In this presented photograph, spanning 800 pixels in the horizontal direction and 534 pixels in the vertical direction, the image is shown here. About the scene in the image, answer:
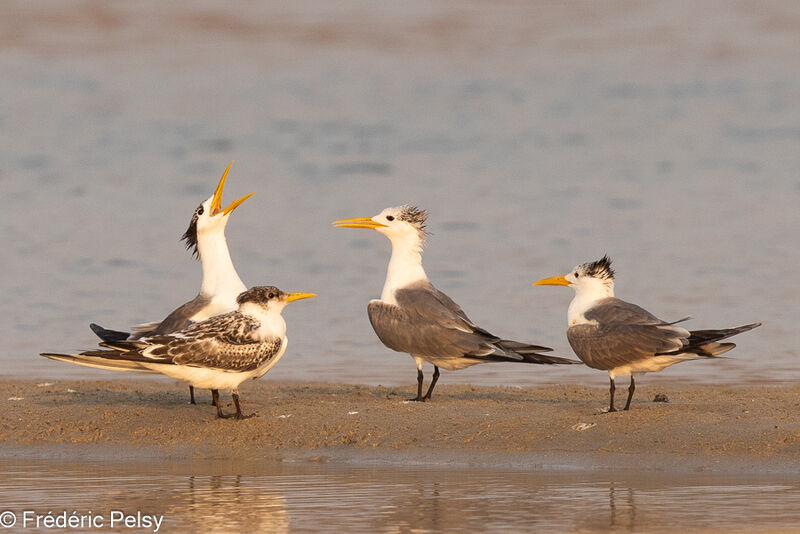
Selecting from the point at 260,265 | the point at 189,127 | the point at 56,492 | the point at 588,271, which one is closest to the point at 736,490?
the point at 588,271

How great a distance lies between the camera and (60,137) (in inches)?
970

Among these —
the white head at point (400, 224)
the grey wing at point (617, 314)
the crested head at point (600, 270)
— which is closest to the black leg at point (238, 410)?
the white head at point (400, 224)

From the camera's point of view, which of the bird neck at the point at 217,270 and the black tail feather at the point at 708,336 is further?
the bird neck at the point at 217,270

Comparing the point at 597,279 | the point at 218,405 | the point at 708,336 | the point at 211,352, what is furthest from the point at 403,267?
the point at 708,336

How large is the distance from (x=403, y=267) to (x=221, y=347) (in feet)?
6.41

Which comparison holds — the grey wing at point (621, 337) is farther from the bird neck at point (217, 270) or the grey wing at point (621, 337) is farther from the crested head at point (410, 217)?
the bird neck at point (217, 270)

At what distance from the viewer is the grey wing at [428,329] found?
9766 mm

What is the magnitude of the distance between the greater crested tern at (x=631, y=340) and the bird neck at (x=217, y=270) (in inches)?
98.7

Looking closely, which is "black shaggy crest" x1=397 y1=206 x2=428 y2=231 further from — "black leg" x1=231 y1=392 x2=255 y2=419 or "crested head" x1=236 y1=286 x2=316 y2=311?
"black leg" x1=231 y1=392 x2=255 y2=419

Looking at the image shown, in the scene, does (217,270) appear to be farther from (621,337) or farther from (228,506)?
(228,506)

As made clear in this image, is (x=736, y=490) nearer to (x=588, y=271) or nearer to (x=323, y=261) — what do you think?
(x=588, y=271)

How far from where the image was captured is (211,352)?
898 cm

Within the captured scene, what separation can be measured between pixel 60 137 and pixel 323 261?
10215 mm

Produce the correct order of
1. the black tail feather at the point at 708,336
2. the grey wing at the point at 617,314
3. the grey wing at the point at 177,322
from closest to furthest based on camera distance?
the black tail feather at the point at 708,336, the grey wing at the point at 617,314, the grey wing at the point at 177,322
